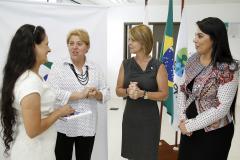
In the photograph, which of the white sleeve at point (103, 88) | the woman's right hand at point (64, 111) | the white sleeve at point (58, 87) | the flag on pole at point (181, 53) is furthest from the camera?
the flag on pole at point (181, 53)

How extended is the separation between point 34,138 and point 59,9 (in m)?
1.32

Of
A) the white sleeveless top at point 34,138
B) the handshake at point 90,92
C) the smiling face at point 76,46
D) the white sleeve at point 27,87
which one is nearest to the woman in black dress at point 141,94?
the handshake at point 90,92

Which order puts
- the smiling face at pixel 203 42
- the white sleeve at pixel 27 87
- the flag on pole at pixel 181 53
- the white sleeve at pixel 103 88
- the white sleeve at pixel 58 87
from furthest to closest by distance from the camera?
the flag on pole at pixel 181 53 → the white sleeve at pixel 103 88 → the white sleeve at pixel 58 87 → the smiling face at pixel 203 42 → the white sleeve at pixel 27 87

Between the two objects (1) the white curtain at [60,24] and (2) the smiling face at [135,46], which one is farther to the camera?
(1) the white curtain at [60,24]

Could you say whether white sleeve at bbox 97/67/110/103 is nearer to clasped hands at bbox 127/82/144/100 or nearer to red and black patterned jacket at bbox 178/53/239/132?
clasped hands at bbox 127/82/144/100

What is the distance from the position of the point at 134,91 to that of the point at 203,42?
0.61m

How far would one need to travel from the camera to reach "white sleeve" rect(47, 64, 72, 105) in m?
1.84

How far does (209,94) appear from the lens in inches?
63.6

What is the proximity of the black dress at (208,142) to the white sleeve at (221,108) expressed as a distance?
0.09 metres

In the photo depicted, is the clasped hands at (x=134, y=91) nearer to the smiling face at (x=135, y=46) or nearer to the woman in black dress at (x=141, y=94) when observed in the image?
the woman in black dress at (x=141, y=94)

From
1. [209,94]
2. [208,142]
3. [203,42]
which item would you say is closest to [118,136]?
[208,142]

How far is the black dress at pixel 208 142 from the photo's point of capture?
5.44 ft

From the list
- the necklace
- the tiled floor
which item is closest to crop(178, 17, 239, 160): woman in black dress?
Answer: the necklace

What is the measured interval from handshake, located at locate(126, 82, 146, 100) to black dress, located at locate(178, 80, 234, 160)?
0.36 metres
